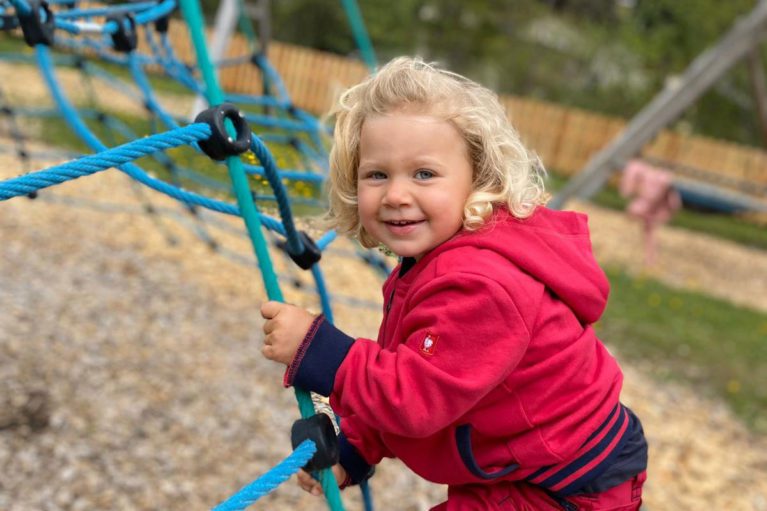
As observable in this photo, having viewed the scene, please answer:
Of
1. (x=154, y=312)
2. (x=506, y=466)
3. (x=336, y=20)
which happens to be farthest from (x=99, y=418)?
(x=336, y=20)

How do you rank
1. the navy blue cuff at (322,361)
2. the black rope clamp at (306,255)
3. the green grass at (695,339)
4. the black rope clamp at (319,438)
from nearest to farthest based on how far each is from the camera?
the navy blue cuff at (322,361) < the black rope clamp at (319,438) < the black rope clamp at (306,255) < the green grass at (695,339)

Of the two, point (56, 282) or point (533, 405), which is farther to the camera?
point (56, 282)

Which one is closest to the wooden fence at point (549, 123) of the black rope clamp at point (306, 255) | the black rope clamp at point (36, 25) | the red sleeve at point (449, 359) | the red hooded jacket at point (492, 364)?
the black rope clamp at point (36, 25)

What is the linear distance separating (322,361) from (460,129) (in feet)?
1.34

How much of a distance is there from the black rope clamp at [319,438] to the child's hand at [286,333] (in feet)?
0.51

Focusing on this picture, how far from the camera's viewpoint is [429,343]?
1.12 m

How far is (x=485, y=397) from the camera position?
121cm

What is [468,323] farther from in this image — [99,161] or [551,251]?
[99,161]

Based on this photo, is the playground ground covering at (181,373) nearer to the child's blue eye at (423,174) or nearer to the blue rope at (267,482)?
the blue rope at (267,482)

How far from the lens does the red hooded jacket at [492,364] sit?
1111mm

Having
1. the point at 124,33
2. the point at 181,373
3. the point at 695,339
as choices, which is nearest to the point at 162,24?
the point at 124,33

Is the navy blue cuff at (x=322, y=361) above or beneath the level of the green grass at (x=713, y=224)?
above

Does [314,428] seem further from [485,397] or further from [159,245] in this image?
[159,245]

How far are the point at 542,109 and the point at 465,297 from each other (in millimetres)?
12865
